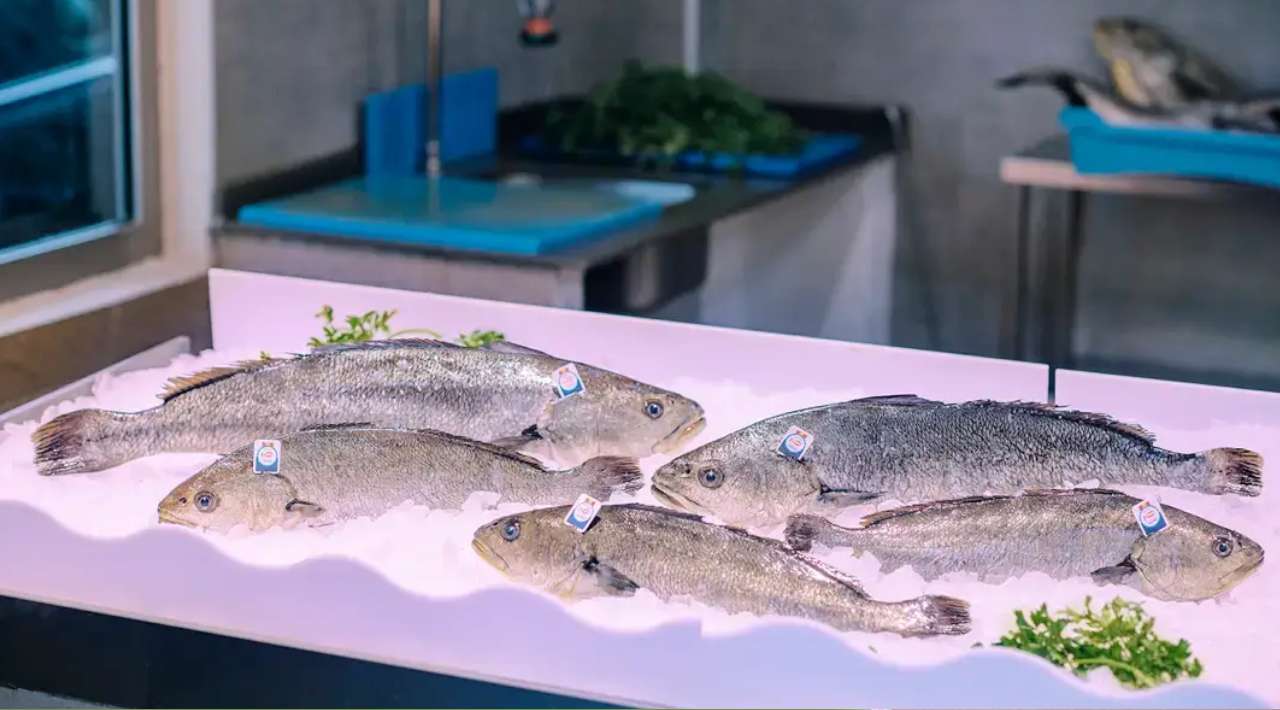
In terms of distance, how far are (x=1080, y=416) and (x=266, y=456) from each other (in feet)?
2.47

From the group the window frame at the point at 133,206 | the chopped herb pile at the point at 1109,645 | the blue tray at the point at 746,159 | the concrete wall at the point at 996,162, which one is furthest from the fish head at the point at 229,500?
the concrete wall at the point at 996,162

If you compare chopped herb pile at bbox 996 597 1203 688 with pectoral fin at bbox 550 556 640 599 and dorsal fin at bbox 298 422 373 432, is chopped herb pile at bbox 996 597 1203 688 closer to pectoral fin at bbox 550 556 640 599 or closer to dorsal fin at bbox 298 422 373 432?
pectoral fin at bbox 550 556 640 599

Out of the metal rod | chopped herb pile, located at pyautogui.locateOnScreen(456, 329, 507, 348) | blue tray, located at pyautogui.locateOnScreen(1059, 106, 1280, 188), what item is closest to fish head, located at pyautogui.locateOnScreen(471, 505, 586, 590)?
chopped herb pile, located at pyautogui.locateOnScreen(456, 329, 507, 348)

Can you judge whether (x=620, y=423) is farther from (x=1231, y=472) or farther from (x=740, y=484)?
(x=1231, y=472)

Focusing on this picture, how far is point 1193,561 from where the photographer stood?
1389mm

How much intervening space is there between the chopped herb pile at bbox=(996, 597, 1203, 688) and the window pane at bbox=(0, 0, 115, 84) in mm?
1615

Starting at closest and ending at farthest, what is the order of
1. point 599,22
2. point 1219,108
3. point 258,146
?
point 258,146, point 1219,108, point 599,22

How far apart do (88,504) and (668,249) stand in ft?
4.50

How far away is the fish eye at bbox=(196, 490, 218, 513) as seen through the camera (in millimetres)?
1482

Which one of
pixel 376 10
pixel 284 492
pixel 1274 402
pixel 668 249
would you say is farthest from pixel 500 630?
pixel 376 10

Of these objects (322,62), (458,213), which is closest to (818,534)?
(458,213)

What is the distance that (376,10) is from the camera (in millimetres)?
2975

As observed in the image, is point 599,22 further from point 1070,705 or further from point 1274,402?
point 1070,705

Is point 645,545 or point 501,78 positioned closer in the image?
point 645,545
